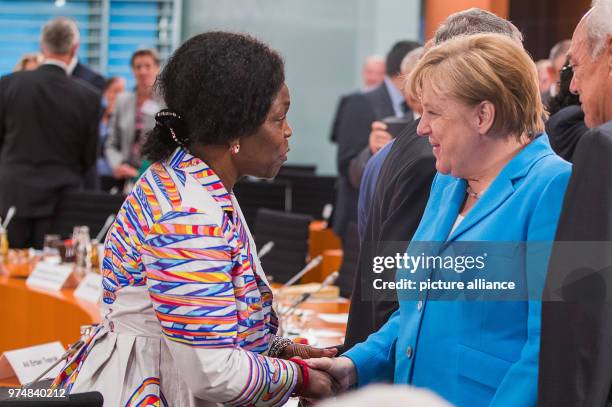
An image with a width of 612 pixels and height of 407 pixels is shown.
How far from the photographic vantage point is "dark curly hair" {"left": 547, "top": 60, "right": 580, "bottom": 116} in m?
3.23

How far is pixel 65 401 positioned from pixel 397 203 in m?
0.96

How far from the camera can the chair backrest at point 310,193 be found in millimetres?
7820

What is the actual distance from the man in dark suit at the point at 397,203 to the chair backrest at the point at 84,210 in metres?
3.50

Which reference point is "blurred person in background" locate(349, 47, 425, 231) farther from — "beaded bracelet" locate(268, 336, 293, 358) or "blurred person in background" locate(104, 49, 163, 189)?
"blurred person in background" locate(104, 49, 163, 189)

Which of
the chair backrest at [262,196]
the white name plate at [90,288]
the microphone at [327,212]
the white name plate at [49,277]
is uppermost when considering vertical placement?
the white name plate at [90,288]

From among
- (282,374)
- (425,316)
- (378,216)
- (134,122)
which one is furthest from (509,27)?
(134,122)

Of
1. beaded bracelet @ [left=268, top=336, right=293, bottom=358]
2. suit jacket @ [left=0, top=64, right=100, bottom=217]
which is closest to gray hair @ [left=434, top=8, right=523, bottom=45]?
beaded bracelet @ [left=268, top=336, right=293, bottom=358]

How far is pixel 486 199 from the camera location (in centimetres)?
185

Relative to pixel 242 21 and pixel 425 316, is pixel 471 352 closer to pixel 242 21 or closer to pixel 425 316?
pixel 425 316

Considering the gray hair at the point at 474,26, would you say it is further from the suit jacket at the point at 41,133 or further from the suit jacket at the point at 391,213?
the suit jacket at the point at 41,133

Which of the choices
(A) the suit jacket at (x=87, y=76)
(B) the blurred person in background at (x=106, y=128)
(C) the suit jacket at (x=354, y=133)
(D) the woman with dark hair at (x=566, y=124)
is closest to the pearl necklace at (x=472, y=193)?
(D) the woman with dark hair at (x=566, y=124)

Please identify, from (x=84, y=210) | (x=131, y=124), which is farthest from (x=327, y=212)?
(x=84, y=210)

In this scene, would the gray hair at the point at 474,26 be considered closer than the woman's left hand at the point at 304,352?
No

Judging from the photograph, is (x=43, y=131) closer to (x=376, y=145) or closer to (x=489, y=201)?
(x=376, y=145)
